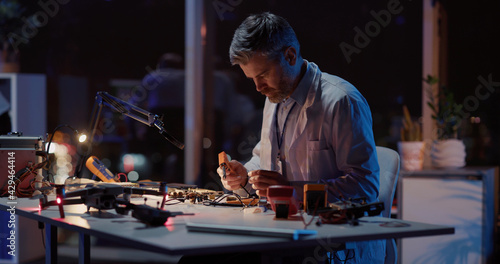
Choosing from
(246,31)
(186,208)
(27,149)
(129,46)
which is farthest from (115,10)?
(186,208)

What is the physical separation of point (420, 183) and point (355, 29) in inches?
48.3

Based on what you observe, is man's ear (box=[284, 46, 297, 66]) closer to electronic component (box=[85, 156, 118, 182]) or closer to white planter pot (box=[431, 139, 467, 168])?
electronic component (box=[85, 156, 118, 182])

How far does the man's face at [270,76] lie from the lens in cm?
202

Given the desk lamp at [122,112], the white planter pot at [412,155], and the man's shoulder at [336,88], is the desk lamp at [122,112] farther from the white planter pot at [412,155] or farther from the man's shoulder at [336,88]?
the white planter pot at [412,155]

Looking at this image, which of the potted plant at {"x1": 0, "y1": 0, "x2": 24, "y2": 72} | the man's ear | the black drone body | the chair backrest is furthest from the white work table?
the potted plant at {"x1": 0, "y1": 0, "x2": 24, "y2": 72}

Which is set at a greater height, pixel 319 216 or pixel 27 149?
pixel 27 149

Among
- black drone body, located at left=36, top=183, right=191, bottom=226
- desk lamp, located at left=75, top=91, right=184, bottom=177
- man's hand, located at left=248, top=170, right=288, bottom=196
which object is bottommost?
black drone body, located at left=36, top=183, right=191, bottom=226

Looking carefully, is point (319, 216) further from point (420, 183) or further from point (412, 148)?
point (412, 148)

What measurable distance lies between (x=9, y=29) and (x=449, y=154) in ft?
12.8

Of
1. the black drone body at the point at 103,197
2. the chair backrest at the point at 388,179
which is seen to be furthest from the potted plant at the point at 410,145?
the black drone body at the point at 103,197

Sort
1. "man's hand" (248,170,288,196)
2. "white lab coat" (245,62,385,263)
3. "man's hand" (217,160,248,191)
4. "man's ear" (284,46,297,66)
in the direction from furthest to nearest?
"man's ear" (284,46,297,66)
"man's hand" (217,160,248,191)
"white lab coat" (245,62,385,263)
"man's hand" (248,170,288,196)

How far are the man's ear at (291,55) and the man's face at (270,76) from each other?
1.1 inches

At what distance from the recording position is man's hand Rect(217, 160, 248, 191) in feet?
6.46

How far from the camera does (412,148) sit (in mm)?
3475
